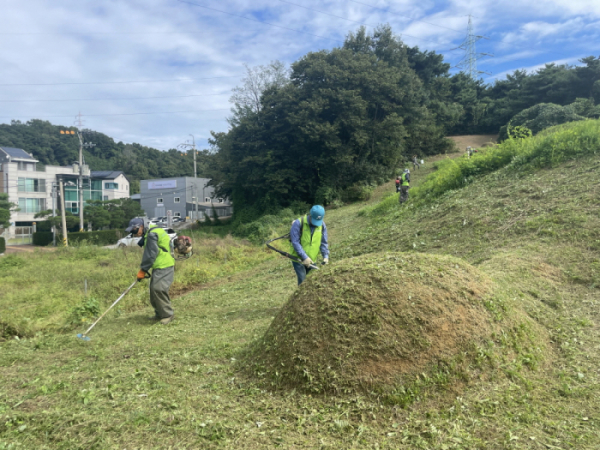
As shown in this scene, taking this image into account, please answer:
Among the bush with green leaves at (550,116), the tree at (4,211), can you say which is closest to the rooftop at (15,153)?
the tree at (4,211)

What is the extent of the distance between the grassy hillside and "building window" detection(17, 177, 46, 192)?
144 feet

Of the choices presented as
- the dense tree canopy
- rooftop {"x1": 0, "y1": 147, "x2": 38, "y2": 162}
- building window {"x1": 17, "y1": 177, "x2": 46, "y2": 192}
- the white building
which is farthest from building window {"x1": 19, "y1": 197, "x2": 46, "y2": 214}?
the dense tree canopy

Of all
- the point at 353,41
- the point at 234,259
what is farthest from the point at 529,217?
the point at 353,41

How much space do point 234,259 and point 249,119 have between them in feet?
52.0

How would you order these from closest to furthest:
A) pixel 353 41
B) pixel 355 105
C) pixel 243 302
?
pixel 243 302 → pixel 355 105 → pixel 353 41

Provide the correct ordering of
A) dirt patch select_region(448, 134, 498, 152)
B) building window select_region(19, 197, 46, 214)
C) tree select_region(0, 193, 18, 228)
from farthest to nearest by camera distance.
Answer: building window select_region(19, 197, 46, 214) → dirt patch select_region(448, 134, 498, 152) → tree select_region(0, 193, 18, 228)

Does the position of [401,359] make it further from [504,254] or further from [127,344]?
[504,254]

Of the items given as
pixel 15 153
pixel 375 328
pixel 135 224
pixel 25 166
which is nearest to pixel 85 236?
pixel 25 166

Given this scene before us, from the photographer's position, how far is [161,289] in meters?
6.02

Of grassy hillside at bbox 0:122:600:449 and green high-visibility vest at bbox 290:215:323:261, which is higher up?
green high-visibility vest at bbox 290:215:323:261

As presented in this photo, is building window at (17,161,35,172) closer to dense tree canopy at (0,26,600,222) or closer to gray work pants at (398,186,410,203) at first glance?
dense tree canopy at (0,26,600,222)

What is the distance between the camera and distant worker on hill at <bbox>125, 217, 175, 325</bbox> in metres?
5.91

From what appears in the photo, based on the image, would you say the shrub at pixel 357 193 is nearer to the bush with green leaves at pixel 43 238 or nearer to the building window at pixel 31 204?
the bush with green leaves at pixel 43 238

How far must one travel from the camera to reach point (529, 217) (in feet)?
24.3
